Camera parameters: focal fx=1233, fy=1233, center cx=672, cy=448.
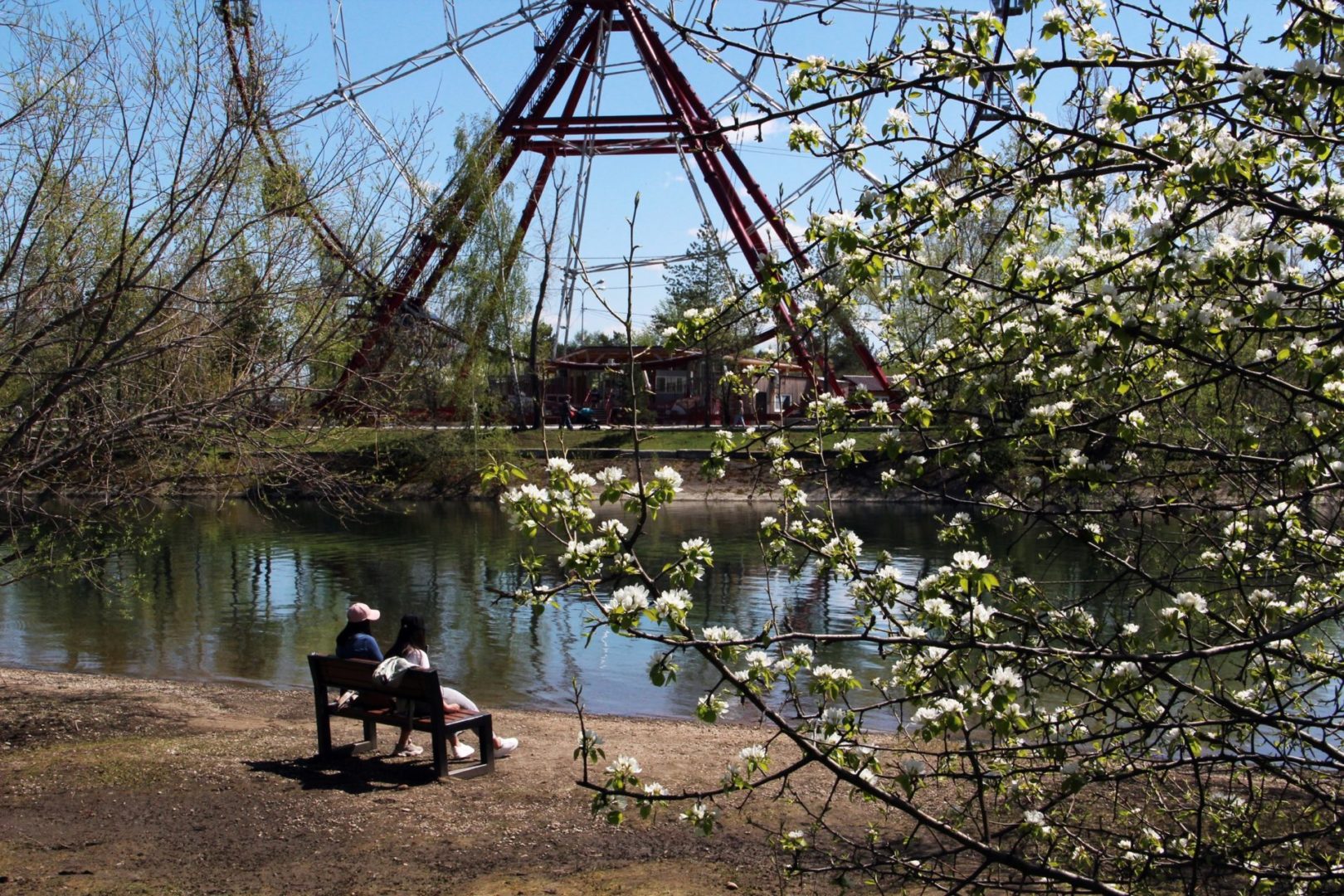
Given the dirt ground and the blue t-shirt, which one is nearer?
the dirt ground

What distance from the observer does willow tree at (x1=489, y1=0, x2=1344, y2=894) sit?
9.56 ft

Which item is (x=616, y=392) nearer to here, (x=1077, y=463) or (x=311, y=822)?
(x=311, y=822)

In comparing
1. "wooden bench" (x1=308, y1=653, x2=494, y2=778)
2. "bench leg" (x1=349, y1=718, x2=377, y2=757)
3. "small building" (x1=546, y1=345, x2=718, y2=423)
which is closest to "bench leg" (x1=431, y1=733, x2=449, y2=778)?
"wooden bench" (x1=308, y1=653, x2=494, y2=778)

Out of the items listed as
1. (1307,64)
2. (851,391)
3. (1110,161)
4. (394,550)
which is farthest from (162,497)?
(394,550)

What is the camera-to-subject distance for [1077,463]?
3934 mm

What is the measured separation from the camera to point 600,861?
5.88 meters

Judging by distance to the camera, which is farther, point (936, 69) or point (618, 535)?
point (936, 69)

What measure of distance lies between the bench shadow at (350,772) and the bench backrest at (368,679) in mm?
452

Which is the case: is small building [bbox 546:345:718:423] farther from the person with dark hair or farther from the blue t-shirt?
the person with dark hair

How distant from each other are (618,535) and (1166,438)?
144 inches

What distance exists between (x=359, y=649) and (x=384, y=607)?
29.6ft

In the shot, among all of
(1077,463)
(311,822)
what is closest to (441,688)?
(311,822)

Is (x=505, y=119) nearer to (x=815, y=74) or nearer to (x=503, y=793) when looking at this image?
(x=503, y=793)

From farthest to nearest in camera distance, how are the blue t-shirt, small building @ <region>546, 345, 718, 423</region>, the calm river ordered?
small building @ <region>546, 345, 718, 423</region> → the calm river → the blue t-shirt
